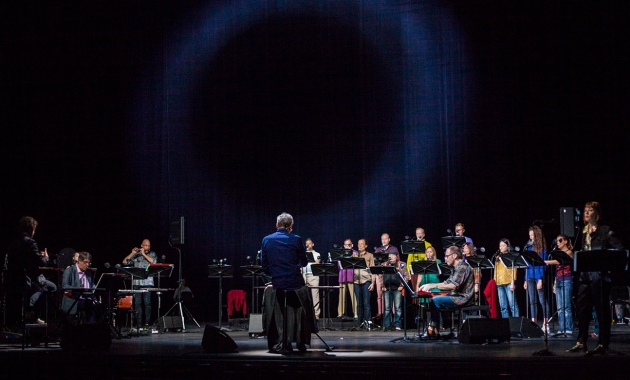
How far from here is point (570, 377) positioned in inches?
259

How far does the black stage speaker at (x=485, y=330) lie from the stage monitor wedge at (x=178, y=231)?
19.2 ft

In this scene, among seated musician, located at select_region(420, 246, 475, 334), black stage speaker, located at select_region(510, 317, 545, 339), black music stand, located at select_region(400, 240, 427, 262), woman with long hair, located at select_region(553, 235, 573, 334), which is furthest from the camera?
black music stand, located at select_region(400, 240, 427, 262)

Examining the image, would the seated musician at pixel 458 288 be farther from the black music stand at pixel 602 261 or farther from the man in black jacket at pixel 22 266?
the man in black jacket at pixel 22 266

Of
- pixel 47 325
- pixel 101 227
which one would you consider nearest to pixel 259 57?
pixel 101 227

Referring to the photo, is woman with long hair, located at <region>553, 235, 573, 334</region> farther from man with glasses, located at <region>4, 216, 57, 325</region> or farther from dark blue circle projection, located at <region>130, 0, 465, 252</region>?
man with glasses, located at <region>4, 216, 57, 325</region>

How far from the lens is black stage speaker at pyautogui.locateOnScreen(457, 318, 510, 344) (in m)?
8.90

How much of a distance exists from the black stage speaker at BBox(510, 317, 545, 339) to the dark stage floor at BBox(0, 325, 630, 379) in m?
0.91

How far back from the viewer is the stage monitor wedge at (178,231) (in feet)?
42.4

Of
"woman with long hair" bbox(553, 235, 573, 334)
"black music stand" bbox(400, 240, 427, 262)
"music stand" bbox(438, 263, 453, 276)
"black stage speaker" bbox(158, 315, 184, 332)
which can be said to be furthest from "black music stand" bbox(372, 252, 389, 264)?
"black stage speaker" bbox(158, 315, 184, 332)

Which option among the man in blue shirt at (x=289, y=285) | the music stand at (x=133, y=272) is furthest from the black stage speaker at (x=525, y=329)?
the music stand at (x=133, y=272)

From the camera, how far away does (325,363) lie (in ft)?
22.9

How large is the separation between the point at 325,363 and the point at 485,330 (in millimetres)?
2760

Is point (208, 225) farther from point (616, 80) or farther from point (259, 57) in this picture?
point (616, 80)

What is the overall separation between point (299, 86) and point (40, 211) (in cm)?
615
